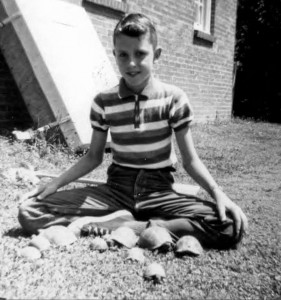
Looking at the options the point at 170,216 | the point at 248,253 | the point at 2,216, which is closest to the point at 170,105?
the point at 170,216

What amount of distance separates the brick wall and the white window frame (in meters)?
0.11

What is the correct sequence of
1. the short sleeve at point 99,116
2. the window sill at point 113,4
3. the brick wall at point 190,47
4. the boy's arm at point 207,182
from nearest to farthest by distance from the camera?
the boy's arm at point 207,182 → the short sleeve at point 99,116 → the window sill at point 113,4 → the brick wall at point 190,47

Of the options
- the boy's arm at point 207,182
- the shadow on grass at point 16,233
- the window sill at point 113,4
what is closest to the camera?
the boy's arm at point 207,182

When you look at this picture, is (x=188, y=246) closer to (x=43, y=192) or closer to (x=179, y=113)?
(x=179, y=113)

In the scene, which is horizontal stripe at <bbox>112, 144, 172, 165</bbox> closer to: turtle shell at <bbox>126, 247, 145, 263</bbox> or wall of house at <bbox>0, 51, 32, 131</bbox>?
turtle shell at <bbox>126, 247, 145, 263</bbox>

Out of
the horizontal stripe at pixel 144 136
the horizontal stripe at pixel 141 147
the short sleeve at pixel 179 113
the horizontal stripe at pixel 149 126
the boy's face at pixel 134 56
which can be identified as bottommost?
the horizontal stripe at pixel 141 147

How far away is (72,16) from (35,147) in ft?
5.18

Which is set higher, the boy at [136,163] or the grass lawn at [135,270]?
the boy at [136,163]

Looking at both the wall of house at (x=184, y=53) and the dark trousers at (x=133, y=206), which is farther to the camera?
the wall of house at (x=184, y=53)

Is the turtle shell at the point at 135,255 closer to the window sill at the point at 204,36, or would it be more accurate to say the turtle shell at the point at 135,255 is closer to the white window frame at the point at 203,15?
the window sill at the point at 204,36

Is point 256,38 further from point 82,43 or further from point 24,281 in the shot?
point 24,281

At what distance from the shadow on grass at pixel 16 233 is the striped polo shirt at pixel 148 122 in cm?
69

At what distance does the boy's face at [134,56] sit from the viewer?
237 centimetres

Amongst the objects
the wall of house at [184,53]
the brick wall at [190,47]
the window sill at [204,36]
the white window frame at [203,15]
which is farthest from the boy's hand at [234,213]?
the white window frame at [203,15]
